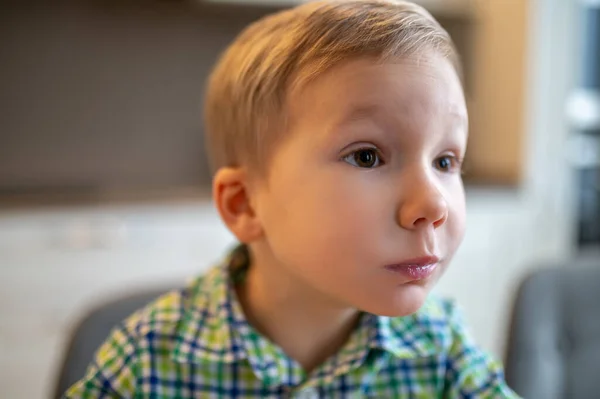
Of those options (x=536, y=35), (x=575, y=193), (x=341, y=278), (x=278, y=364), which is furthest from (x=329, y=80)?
(x=575, y=193)

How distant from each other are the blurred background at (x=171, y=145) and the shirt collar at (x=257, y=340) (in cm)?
115

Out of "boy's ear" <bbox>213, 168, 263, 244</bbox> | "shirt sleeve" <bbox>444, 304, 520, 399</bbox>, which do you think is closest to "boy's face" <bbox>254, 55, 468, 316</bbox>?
"boy's ear" <bbox>213, 168, 263, 244</bbox>

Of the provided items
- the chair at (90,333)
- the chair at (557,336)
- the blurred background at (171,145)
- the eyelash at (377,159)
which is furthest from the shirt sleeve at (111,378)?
the blurred background at (171,145)

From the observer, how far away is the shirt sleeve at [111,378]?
0.66 meters

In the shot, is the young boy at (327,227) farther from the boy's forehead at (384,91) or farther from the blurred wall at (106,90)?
the blurred wall at (106,90)

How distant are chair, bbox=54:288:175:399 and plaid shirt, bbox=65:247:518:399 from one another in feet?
0.39

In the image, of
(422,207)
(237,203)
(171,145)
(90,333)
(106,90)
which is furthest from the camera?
(171,145)

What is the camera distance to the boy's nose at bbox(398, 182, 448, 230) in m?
0.48

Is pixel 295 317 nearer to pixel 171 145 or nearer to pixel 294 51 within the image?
pixel 294 51

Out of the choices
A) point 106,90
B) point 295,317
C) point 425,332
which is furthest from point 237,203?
point 106,90

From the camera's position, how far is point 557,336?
0.97 metres

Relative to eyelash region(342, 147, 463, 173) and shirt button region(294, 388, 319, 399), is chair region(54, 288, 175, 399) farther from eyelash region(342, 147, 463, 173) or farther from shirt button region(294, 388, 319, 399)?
eyelash region(342, 147, 463, 173)

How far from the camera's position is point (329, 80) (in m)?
0.52

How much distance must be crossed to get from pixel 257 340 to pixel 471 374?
246 millimetres
